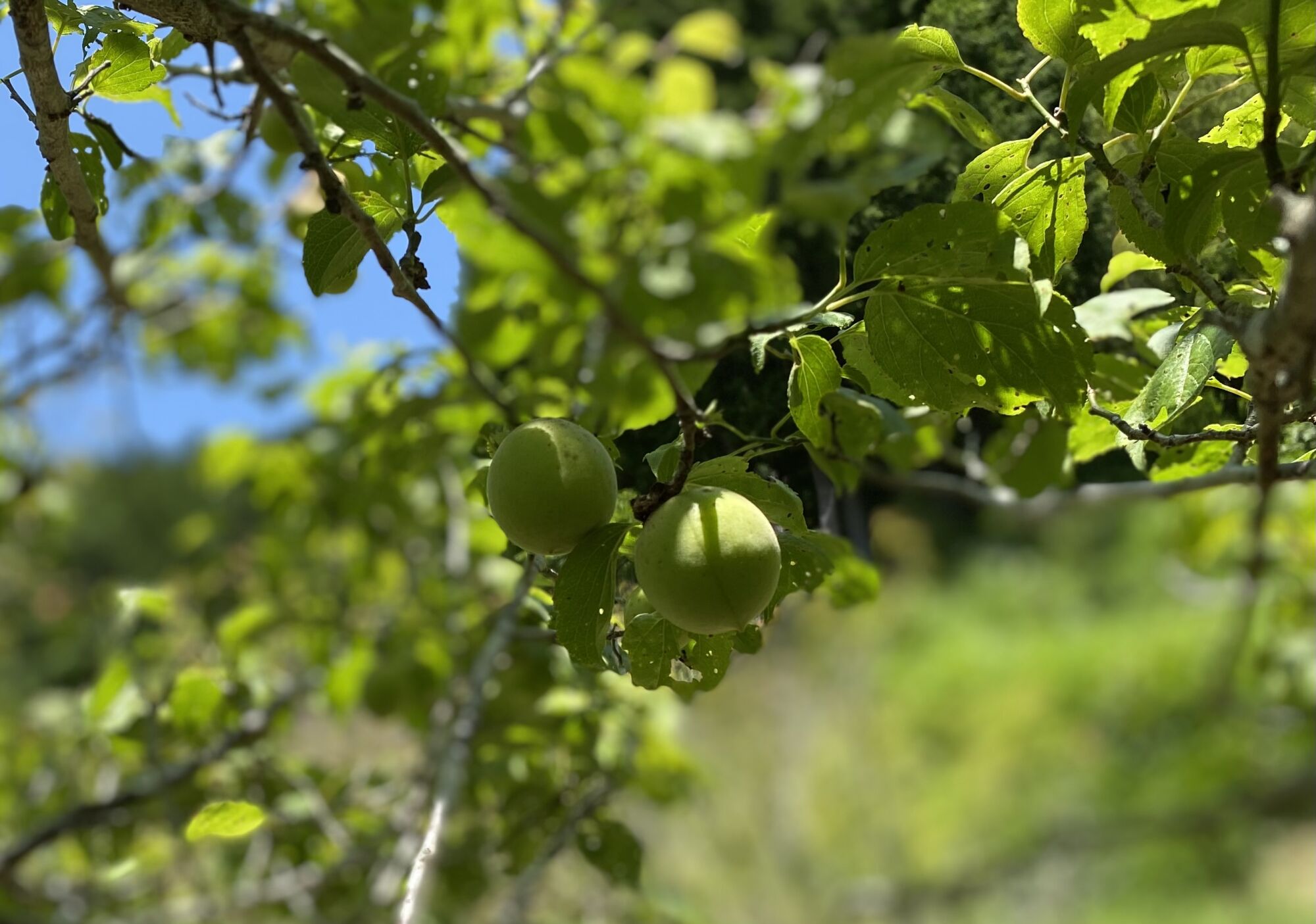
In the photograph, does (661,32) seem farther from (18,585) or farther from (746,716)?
(746,716)

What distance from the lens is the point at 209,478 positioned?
2.53 m

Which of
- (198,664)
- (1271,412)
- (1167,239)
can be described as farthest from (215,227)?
(1271,412)

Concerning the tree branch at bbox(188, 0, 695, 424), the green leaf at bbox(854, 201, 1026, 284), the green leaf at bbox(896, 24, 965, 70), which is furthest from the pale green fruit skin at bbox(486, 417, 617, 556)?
the green leaf at bbox(896, 24, 965, 70)

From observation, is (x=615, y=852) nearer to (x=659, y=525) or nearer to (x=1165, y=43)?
(x=659, y=525)

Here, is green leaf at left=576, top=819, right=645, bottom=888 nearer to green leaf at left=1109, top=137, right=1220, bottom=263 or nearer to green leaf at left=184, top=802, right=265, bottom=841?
green leaf at left=184, top=802, right=265, bottom=841

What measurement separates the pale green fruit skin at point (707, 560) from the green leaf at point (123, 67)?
23.7 inches

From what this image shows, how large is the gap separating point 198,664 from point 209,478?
103 cm

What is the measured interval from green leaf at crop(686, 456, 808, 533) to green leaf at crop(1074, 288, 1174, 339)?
38 centimetres

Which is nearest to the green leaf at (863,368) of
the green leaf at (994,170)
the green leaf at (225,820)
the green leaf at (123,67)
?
the green leaf at (994,170)

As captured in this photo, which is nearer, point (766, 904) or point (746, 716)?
point (766, 904)

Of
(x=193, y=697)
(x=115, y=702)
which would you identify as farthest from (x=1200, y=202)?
(x=115, y=702)

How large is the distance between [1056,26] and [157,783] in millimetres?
1542

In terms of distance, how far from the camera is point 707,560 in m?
0.65

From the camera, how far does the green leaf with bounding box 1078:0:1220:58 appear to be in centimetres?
64
